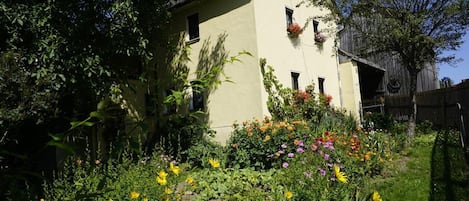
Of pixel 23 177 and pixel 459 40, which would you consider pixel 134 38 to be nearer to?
pixel 23 177

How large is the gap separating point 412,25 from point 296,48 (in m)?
3.88

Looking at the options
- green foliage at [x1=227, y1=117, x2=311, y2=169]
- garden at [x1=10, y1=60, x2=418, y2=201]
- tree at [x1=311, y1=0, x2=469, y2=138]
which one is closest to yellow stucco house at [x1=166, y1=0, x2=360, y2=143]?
garden at [x1=10, y1=60, x2=418, y2=201]

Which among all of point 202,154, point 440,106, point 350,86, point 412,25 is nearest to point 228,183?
point 202,154

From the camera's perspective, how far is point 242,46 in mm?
10656

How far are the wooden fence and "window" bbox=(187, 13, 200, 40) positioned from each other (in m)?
8.58

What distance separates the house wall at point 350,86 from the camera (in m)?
15.4

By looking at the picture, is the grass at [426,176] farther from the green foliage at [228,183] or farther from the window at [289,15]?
the window at [289,15]

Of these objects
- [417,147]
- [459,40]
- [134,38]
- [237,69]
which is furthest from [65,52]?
[459,40]

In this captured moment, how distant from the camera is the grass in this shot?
544 centimetres

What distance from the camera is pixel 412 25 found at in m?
9.68

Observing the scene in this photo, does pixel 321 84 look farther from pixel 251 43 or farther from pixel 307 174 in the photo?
pixel 307 174

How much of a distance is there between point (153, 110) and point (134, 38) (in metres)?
8.17

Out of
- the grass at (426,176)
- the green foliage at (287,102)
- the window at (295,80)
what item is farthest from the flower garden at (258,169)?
the window at (295,80)

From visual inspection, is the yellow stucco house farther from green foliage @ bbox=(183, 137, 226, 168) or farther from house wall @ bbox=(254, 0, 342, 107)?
green foliage @ bbox=(183, 137, 226, 168)
